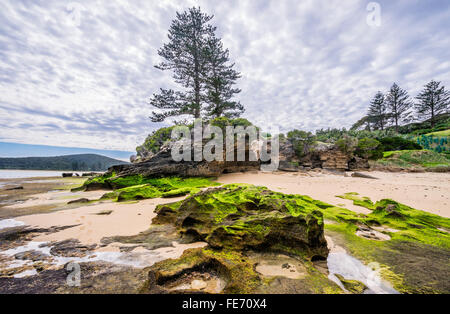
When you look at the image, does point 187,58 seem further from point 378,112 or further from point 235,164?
point 378,112

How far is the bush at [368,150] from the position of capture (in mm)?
16203

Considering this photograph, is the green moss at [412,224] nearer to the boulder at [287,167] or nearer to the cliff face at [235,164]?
the cliff face at [235,164]

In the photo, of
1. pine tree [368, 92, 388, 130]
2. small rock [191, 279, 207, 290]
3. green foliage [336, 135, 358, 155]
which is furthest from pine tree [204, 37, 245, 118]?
pine tree [368, 92, 388, 130]

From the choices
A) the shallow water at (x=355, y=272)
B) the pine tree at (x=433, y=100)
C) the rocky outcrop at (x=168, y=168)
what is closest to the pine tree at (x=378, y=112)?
the pine tree at (x=433, y=100)

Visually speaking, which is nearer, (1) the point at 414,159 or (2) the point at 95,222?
(2) the point at 95,222

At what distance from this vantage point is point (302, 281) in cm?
174

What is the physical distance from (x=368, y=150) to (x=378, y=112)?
32.4 metres

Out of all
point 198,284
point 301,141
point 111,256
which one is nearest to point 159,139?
point 111,256

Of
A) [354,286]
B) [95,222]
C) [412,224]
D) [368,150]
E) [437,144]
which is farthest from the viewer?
[437,144]

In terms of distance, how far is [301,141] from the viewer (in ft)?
53.8

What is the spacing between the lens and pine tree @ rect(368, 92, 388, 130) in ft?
125

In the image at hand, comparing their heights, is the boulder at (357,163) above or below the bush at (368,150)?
below

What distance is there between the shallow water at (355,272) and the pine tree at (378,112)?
166 ft
